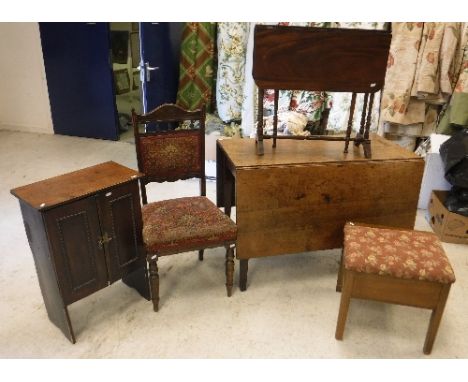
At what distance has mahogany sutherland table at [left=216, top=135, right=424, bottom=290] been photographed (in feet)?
6.24

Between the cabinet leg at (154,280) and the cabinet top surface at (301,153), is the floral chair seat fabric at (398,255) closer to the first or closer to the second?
the cabinet top surface at (301,153)

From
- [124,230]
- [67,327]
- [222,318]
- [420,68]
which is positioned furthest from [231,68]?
[67,327]

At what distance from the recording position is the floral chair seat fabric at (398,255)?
1602 millimetres

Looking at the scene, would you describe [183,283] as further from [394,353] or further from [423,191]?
[423,191]

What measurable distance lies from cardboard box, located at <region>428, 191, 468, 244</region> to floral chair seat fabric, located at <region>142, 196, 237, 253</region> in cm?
152

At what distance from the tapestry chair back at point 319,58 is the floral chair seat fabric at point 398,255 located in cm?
70

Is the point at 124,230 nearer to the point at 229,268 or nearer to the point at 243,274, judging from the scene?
the point at 229,268

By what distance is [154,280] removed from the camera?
1.90 m

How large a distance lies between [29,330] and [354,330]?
1502 mm

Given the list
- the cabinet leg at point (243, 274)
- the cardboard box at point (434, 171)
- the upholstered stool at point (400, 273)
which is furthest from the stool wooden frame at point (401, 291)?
the cardboard box at point (434, 171)

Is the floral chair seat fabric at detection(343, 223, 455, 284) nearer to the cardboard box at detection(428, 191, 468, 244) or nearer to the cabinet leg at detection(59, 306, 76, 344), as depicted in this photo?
the cardboard box at detection(428, 191, 468, 244)

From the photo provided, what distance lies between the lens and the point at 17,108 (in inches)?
190

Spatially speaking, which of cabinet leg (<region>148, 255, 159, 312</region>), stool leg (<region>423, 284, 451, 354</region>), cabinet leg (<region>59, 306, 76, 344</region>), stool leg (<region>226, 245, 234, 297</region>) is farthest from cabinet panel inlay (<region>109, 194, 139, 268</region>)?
stool leg (<region>423, 284, 451, 354</region>)

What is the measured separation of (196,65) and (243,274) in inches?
102
